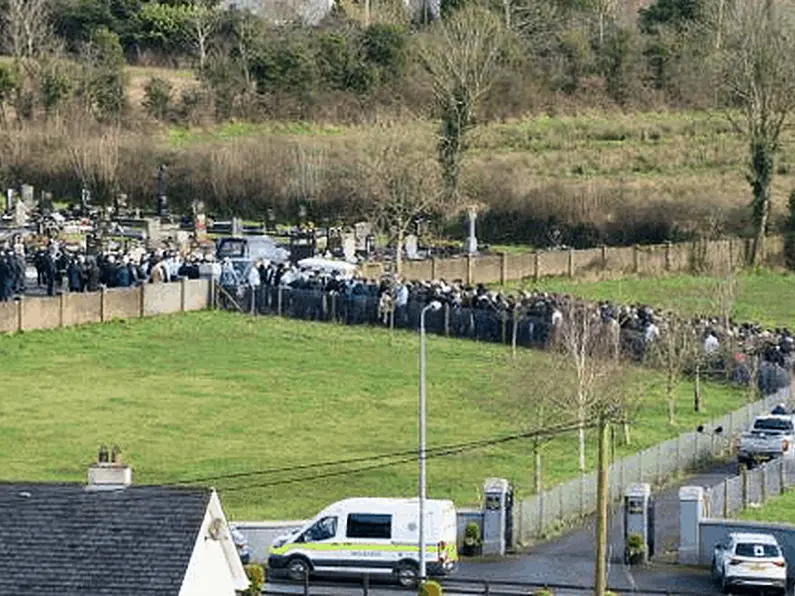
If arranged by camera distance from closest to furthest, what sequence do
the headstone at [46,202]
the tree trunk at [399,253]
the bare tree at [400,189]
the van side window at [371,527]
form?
the van side window at [371,527] → the tree trunk at [399,253] → the bare tree at [400,189] → the headstone at [46,202]

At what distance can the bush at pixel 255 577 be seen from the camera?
41.6 metres

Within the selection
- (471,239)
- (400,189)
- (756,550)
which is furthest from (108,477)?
(400,189)

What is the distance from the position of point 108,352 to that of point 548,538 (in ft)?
77.9

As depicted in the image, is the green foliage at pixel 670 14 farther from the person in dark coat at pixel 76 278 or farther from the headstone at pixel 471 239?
the person in dark coat at pixel 76 278

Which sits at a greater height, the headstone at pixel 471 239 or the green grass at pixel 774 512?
the headstone at pixel 471 239

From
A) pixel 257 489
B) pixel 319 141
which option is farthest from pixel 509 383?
pixel 319 141

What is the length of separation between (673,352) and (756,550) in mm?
19175

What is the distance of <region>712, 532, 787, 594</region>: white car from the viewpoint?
45781mm

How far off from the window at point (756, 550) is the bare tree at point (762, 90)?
5214 cm

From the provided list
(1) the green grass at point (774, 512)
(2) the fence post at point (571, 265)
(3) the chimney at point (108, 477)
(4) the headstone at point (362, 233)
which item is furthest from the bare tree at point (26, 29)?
(3) the chimney at point (108, 477)

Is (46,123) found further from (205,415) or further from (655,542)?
(655,542)

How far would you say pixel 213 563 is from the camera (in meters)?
36.8

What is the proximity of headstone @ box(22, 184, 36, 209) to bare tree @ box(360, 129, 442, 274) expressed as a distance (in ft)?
44.0

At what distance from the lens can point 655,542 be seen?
50.1 meters
